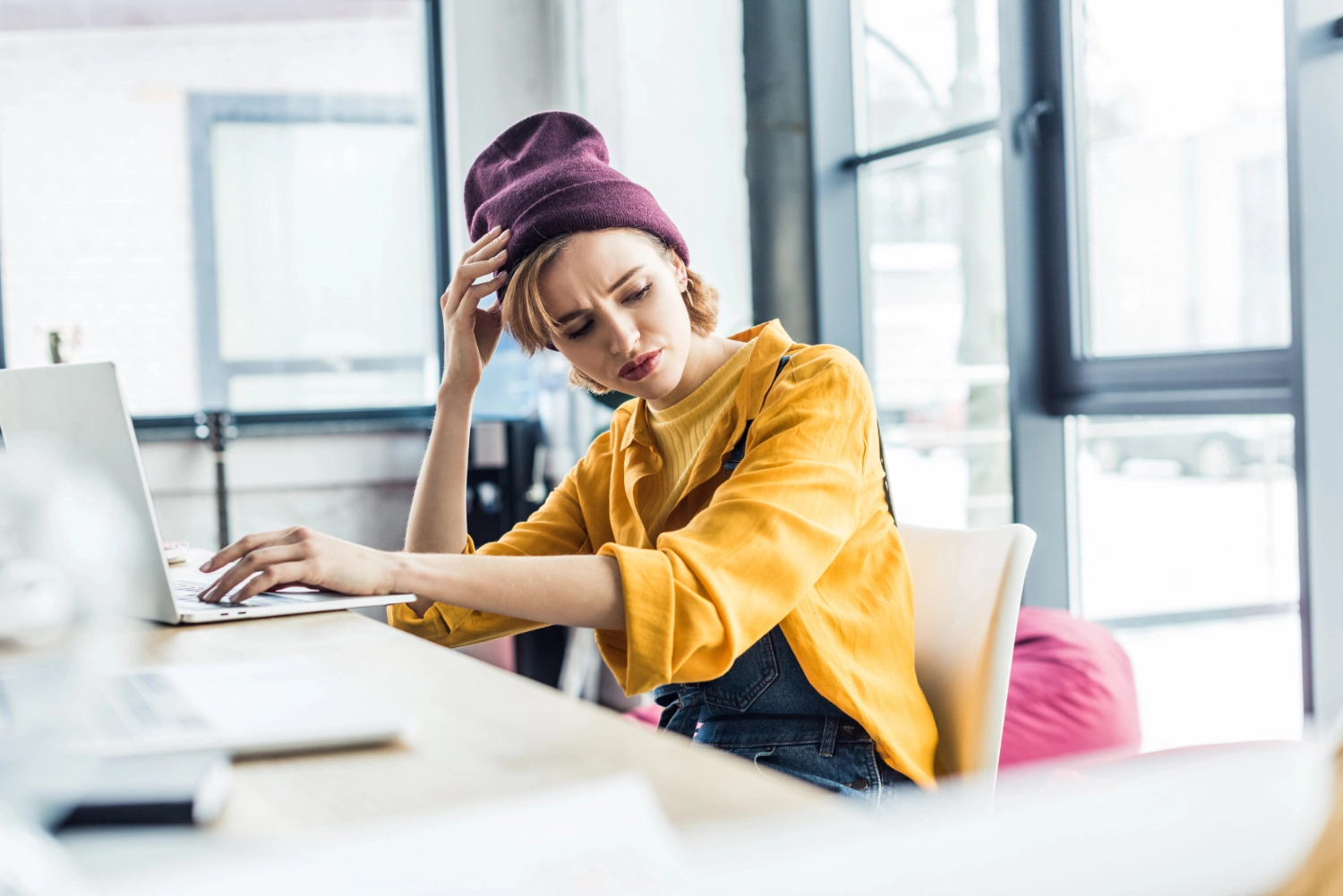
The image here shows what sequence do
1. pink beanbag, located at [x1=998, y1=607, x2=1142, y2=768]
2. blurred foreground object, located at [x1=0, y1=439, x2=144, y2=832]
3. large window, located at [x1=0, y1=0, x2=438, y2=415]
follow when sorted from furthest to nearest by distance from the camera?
large window, located at [x1=0, y1=0, x2=438, y2=415], pink beanbag, located at [x1=998, y1=607, x2=1142, y2=768], blurred foreground object, located at [x1=0, y1=439, x2=144, y2=832]

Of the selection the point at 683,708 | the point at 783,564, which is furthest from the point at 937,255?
the point at 783,564

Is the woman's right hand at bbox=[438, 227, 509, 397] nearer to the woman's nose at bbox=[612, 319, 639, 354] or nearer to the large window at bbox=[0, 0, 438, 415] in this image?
the woman's nose at bbox=[612, 319, 639, 354]

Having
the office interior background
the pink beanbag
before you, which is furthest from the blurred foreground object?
the office interior background

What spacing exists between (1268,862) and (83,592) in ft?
1.37

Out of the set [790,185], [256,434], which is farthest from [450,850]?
[256,434]

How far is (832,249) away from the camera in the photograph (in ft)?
9.42

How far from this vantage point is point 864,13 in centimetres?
285

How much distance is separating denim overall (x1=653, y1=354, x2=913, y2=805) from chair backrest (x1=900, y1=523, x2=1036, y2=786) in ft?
0.24

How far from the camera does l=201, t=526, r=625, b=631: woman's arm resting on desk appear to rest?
906 mm

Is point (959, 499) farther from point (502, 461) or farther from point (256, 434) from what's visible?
point (256, 434)

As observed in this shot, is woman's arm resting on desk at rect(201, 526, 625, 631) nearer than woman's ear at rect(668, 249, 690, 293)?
Yes

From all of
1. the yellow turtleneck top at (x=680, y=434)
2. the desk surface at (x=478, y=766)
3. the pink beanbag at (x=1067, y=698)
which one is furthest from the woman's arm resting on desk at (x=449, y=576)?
the pink beanbag at (x=1067, y=698)

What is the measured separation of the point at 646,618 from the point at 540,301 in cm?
41

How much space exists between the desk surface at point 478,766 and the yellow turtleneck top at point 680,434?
482mm
